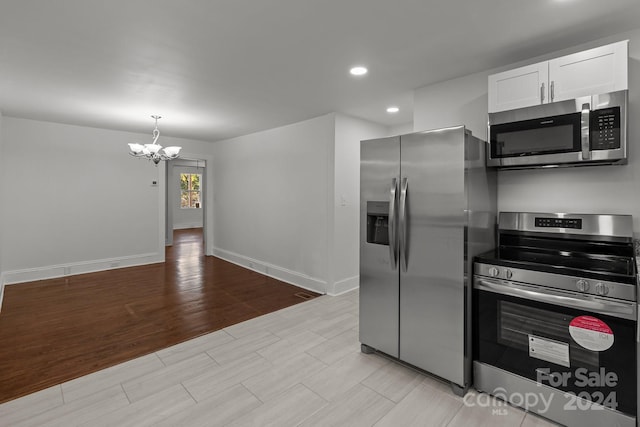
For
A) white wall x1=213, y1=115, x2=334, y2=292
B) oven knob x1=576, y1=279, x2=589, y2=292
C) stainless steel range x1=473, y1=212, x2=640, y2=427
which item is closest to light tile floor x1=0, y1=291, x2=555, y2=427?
stainless steel range x1=473, y1=212, x2=640, y2=427

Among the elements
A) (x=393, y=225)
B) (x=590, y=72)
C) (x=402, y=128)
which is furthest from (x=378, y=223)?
(x=402, y=128)

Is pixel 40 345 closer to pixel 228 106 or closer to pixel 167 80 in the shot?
pixel 167 80

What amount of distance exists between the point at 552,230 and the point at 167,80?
3666mm

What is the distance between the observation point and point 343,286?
4.56 meters

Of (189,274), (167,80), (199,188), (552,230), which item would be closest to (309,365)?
(552,230)

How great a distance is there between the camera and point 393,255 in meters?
2.51

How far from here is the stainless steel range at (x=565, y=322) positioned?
67.6 inches

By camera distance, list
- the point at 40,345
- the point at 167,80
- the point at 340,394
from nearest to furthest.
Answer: the point at 340,394 → the point at 40,345 → the point at 167,80

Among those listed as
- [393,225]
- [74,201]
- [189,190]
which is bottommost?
[393,225]

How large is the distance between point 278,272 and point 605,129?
442 cm

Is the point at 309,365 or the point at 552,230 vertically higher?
the point at 552,230

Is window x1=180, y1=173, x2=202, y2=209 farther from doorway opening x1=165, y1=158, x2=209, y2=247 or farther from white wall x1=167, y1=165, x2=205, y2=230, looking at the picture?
white wall x1=167, y1=165, x2=205, y2=230

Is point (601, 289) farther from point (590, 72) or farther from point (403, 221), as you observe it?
point (590, 72)

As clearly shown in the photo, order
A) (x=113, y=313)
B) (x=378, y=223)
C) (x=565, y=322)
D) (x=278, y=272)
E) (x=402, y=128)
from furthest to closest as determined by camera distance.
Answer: (x=278, y=272) < (x=402, y=128) < (x=113, y=313) < (x=378, y=223) < (x=565, y=322)
